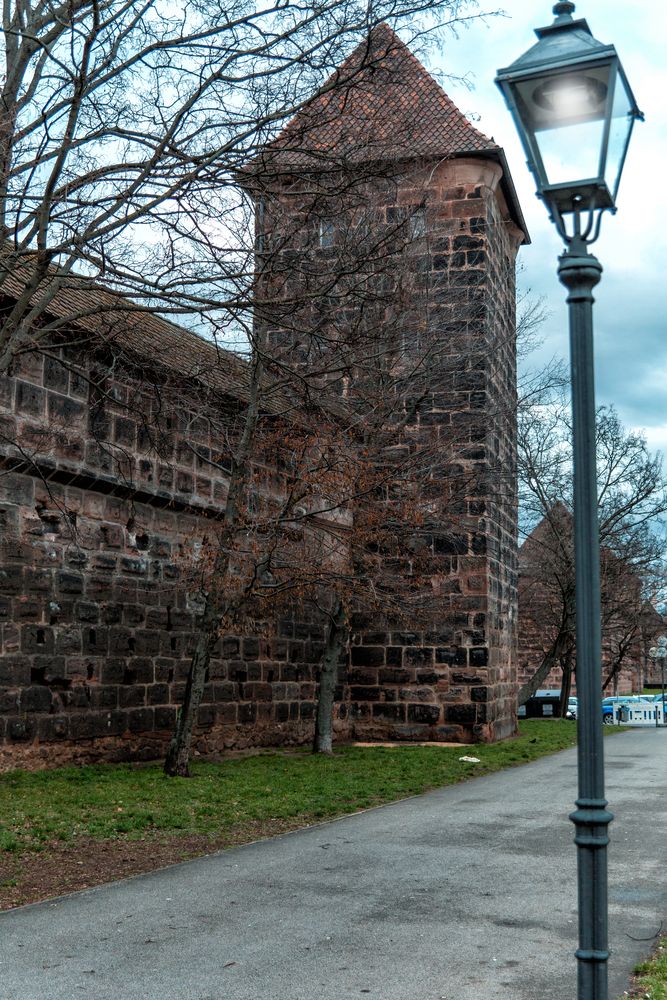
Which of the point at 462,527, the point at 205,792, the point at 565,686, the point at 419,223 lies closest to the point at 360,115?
the point at 419,223

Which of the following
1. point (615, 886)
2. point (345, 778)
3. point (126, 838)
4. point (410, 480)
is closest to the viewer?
point (615, 886)

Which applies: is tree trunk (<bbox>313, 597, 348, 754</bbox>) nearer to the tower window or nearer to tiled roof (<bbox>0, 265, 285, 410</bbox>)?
tiled roof (<bbox>0, 265, 285, 410</bbox>)

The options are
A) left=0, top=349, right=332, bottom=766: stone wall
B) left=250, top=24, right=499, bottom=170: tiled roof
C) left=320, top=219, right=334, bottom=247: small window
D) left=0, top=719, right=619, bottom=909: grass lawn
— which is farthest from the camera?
left=0, top=349, right=332, bottom=766: stone wall

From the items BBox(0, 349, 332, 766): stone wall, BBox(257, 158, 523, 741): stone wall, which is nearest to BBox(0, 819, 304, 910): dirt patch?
BBox(0, 349, 332, 766): stone wall

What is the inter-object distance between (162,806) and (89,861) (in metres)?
2.10

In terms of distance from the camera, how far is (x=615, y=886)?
23.7ft

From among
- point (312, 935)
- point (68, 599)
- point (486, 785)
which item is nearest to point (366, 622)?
point (486, 785)

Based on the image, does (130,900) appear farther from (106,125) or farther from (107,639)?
(107,639)

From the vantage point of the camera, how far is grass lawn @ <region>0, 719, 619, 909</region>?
7.84 meters

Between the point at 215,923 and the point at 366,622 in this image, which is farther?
the point at 366,622

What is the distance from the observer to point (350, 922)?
6.25 m

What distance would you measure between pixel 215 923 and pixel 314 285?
4.78m

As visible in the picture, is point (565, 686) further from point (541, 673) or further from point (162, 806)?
point (162, 806)

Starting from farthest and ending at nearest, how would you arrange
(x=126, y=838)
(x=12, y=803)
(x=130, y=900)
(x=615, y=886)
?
(x=12, y=803) < (x=126, y=838) < (x=615, y=886) < (x=130, y=900)
